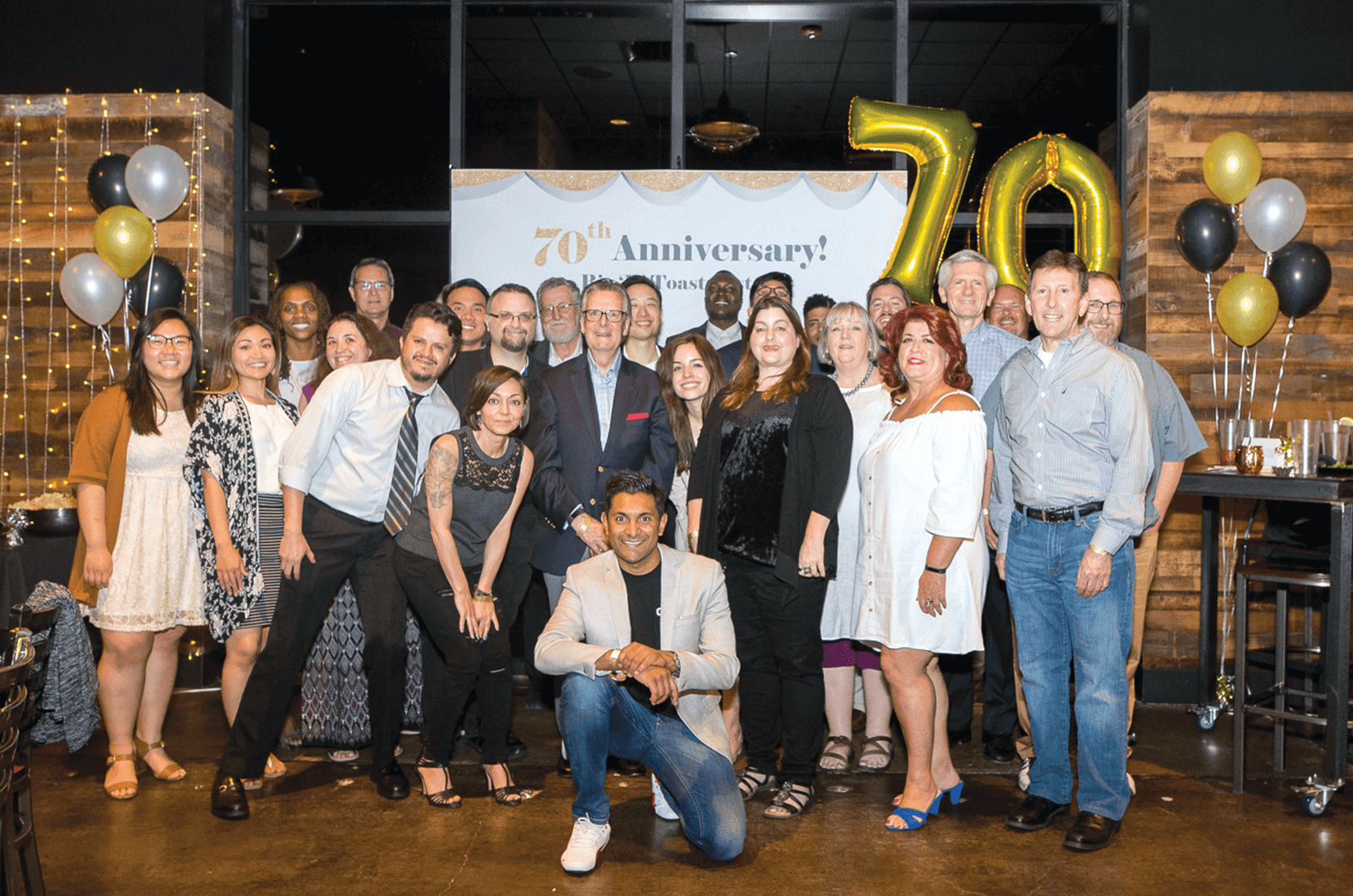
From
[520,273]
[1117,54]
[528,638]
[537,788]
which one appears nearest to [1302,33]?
[1117,54]

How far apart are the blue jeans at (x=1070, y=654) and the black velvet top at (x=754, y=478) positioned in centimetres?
77

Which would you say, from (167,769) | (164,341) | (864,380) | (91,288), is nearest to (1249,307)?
(864,380)

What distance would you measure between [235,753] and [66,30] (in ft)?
13.0

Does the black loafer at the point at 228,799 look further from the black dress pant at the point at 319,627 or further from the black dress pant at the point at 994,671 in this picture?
the black dress pant at the point at 994,671

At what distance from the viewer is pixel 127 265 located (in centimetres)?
493

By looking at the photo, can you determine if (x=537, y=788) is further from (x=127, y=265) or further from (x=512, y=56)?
(x=512, y=56)

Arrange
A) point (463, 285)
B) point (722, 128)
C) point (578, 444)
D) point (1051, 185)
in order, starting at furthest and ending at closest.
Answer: point (722, 128)
point (1051, 185)
point (463, 285)
point (578, 444)

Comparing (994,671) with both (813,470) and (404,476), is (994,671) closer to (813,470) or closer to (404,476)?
(813,470)

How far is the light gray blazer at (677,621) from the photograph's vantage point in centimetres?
296

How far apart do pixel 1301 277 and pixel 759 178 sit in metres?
2.56

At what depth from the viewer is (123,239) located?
4.88 m

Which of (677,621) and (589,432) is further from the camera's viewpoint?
(589,432)

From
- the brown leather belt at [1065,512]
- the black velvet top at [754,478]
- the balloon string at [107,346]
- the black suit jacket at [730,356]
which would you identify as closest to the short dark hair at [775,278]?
the black suit jacket at [730,356]

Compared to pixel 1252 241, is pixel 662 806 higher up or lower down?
lower down
